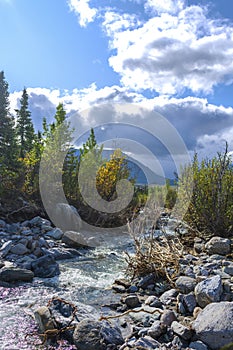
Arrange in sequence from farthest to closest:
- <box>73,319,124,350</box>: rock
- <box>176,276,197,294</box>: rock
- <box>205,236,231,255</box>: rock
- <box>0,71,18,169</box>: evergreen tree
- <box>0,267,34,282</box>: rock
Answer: <box>0,71,18,169</box>: evergreen tree
<box>205,236,231,255</box>: rock
<box>0,267,34,282</box>: rock
<box>176,276,197,294</box>: rock
<box>73,319,124,350</box>: rock

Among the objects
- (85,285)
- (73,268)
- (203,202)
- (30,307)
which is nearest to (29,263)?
(73,268)

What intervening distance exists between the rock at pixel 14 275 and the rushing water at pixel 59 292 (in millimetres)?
156

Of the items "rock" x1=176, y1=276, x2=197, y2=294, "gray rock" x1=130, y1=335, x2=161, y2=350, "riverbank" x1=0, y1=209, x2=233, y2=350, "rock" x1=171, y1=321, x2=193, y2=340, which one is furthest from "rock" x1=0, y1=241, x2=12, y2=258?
"rock" x1=171, y1=321, x2=193, y2=340

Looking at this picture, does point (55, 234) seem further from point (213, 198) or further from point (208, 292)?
point (208, 292)

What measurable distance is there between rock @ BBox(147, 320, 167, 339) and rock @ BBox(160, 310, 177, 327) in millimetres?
78

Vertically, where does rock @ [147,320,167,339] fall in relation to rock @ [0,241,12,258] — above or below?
below

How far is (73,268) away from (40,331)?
114 inches

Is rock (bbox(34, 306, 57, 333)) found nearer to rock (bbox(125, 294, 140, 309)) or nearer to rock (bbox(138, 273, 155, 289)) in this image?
rock (bbox(125, 294, 140, 309))

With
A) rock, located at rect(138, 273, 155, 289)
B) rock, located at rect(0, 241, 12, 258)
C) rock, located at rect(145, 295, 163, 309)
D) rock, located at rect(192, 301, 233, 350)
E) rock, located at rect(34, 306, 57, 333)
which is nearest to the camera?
rock, located at rect(192, 301, 233, 350)

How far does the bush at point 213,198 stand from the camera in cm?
741

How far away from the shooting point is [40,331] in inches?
140

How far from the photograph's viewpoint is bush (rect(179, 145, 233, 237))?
7410 millimetres

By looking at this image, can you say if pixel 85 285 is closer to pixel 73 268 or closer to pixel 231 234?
pixel 73 268

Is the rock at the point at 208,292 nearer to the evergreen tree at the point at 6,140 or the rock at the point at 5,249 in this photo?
the rock at the point at 5,249
